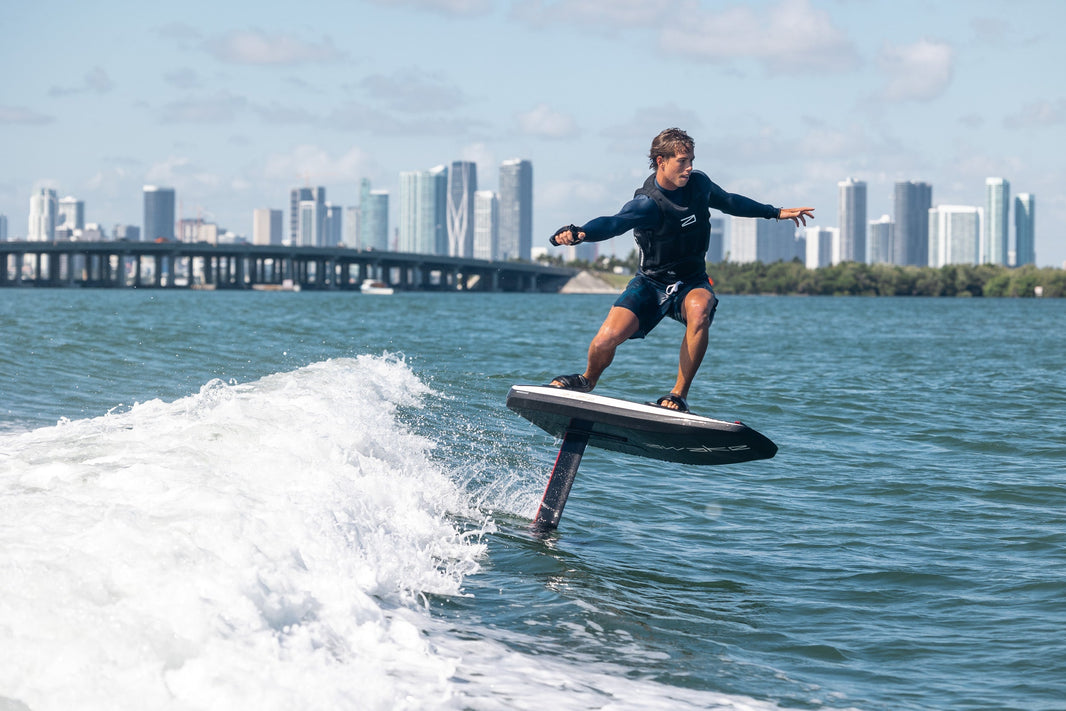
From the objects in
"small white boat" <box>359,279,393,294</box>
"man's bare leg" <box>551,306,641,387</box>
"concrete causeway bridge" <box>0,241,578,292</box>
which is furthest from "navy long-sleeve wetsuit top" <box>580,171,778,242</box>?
"small white boat" <box>359,279,393,294</box>

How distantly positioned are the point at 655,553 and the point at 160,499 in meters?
4.29

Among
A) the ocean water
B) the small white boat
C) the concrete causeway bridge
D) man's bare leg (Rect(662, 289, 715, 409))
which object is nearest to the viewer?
the ocean water

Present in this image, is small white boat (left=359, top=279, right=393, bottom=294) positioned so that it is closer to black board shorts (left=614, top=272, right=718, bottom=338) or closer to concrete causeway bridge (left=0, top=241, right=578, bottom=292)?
concrete causeway bridge (left=0, top=241, right=578, bottom=292)

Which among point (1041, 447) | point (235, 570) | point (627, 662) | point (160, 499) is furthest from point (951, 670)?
point (1041, 447)

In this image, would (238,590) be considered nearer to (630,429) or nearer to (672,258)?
(630,429)

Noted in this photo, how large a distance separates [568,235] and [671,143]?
4.67 ft

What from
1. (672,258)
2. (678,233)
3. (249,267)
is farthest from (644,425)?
(249,267)

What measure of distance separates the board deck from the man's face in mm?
1733

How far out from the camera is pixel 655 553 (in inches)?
364

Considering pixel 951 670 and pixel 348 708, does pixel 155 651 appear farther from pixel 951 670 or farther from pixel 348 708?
pixel 951 670

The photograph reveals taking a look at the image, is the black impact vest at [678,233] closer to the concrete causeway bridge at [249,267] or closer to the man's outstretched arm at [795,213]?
the man's outstretched arm at [795,213]

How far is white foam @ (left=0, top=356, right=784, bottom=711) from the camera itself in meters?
4.51

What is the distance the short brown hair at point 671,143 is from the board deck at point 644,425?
6.39ft

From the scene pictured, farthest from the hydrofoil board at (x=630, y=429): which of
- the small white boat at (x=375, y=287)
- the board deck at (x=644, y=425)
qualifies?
the small white boat at (x=375, y=287)
